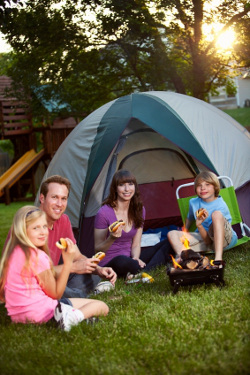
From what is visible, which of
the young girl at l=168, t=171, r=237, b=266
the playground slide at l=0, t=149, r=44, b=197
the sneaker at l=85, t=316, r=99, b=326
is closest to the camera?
the sneaker at l=85, t=316, r=99, b=326

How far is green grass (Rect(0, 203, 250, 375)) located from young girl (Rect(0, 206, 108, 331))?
115 millimetres

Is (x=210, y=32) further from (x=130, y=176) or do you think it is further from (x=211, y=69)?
(x=130, y=176)

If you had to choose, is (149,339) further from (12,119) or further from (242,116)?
(242,116)

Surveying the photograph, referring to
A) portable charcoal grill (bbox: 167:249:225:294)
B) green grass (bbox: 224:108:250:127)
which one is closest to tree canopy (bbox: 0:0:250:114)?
portable charcoal grill (bbox: 167:249:225:294)

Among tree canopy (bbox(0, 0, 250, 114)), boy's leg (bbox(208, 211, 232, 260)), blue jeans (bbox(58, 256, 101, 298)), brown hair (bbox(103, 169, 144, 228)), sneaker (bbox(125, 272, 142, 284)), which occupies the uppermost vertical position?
tree canopy (bbox(0, 0, 250, 114))

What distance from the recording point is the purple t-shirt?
5.32 meters

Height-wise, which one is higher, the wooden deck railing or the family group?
the wooden deck railing

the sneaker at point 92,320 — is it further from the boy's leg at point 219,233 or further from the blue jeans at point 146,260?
the boy's leg at point 219,233

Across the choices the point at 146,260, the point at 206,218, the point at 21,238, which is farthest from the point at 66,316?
the point at 206,218

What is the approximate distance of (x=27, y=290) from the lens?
3.61m

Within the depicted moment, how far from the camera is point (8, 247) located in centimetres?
367

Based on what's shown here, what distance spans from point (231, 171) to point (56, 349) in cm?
349

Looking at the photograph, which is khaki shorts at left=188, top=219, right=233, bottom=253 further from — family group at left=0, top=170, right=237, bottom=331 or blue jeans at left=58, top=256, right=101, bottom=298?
blue jeans at left=58, top=256, right=101, bottom=298

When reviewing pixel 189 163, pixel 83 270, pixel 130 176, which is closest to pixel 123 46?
pixel 189 163
